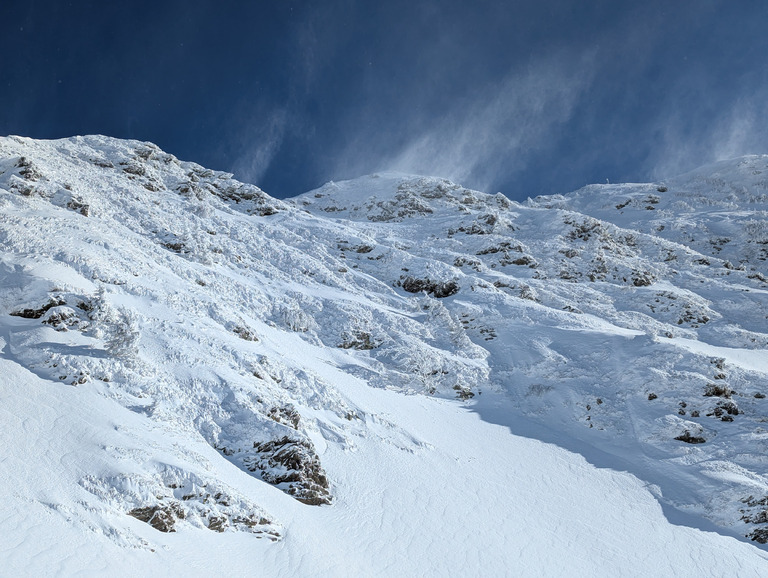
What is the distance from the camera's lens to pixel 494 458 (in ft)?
67.2

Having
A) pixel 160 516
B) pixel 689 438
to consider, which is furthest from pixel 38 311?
pixel 689 438

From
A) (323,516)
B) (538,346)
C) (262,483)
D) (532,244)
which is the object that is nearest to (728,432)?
(538,346)

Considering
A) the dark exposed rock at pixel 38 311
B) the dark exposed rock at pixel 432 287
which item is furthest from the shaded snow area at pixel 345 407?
the dark exposed rock at pixel 432 287

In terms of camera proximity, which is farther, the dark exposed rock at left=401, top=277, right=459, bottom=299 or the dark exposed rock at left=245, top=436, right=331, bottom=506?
the dark exposed rock at left=401, top=277, right=459, bottom=299

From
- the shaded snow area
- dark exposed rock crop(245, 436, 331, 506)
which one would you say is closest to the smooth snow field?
the shaded snow area

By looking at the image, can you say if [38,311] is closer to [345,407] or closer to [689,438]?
[345,407]

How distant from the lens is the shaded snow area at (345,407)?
1220cm

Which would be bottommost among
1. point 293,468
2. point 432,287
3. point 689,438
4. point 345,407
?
point 293,468

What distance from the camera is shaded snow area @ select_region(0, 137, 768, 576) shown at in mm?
12203

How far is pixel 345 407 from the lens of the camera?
68.3ft

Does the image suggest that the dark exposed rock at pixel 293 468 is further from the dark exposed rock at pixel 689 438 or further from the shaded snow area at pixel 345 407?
the dark exposed rock at pixel 689 438

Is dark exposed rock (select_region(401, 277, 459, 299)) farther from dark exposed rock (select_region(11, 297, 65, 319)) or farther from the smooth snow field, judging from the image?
dark exposed rock (select_region(11, 297, 65, 319))

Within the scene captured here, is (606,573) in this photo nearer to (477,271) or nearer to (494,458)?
(494,458)

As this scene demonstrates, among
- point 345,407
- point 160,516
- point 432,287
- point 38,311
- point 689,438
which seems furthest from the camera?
point 432,287
